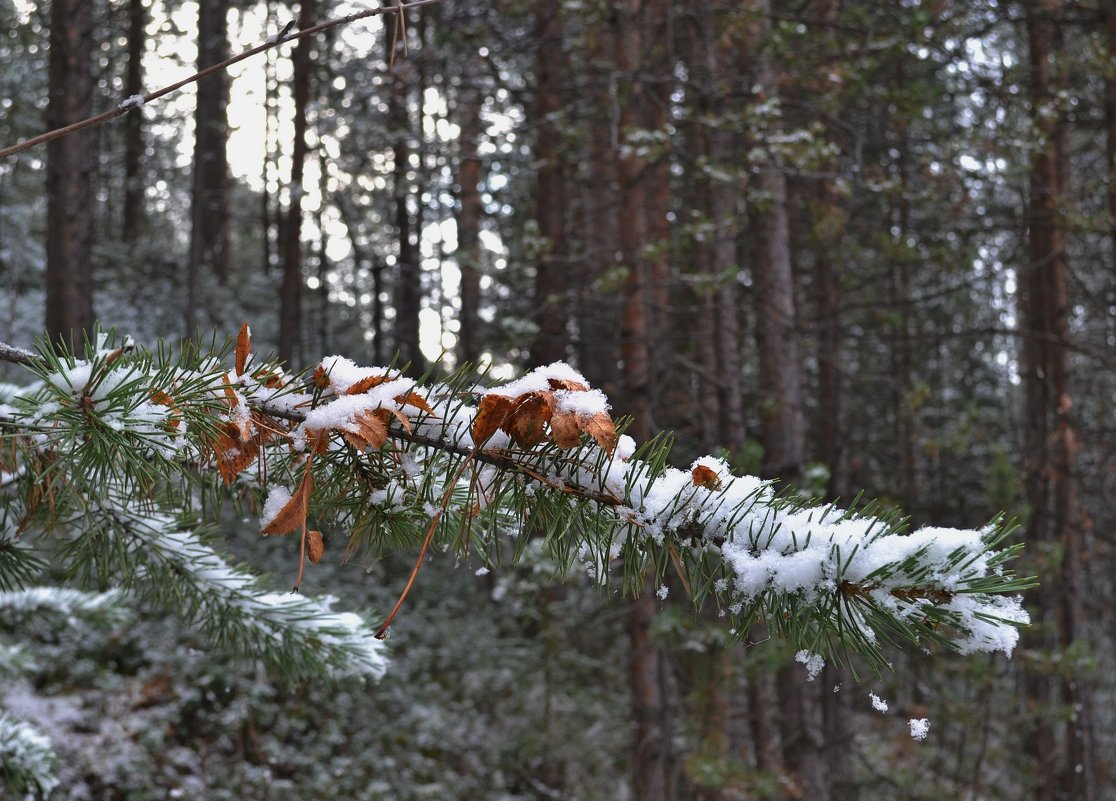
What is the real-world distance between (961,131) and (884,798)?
7107mm

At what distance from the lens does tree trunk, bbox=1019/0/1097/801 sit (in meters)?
6.91

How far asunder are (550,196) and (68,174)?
4789mm

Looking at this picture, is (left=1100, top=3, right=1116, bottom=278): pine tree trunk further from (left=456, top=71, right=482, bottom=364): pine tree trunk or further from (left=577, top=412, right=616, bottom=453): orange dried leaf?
(left=577, top=412, right=616, bottom=453): orange dried leaf

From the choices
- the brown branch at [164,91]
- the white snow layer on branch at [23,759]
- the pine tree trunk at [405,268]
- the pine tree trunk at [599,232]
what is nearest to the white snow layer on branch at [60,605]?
the white snow layer on branch at [23,759]

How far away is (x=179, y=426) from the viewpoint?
93 cm

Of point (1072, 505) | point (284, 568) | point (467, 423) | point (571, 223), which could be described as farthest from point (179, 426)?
point (571, 223)

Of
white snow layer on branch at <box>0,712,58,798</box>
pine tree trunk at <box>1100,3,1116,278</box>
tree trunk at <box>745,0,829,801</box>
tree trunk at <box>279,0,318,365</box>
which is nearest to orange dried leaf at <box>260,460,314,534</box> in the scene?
white snow layer on branch at <box>0,712,58,798</box>

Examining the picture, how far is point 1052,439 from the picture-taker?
7180 millimetres

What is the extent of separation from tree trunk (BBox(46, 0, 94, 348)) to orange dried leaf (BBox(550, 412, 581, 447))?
6443 millimetres

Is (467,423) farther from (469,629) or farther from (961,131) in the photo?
(469,629)

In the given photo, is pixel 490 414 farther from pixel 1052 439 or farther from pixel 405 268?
pixel 405 268

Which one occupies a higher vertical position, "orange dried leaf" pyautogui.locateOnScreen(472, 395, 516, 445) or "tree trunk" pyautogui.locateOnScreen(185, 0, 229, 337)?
"tree trunk" pyautogui.locateOnScreen(185, 0, 229, 337)

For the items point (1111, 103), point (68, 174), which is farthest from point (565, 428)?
point (1111, 103)

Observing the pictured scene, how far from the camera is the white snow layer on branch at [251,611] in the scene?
1533 mm
